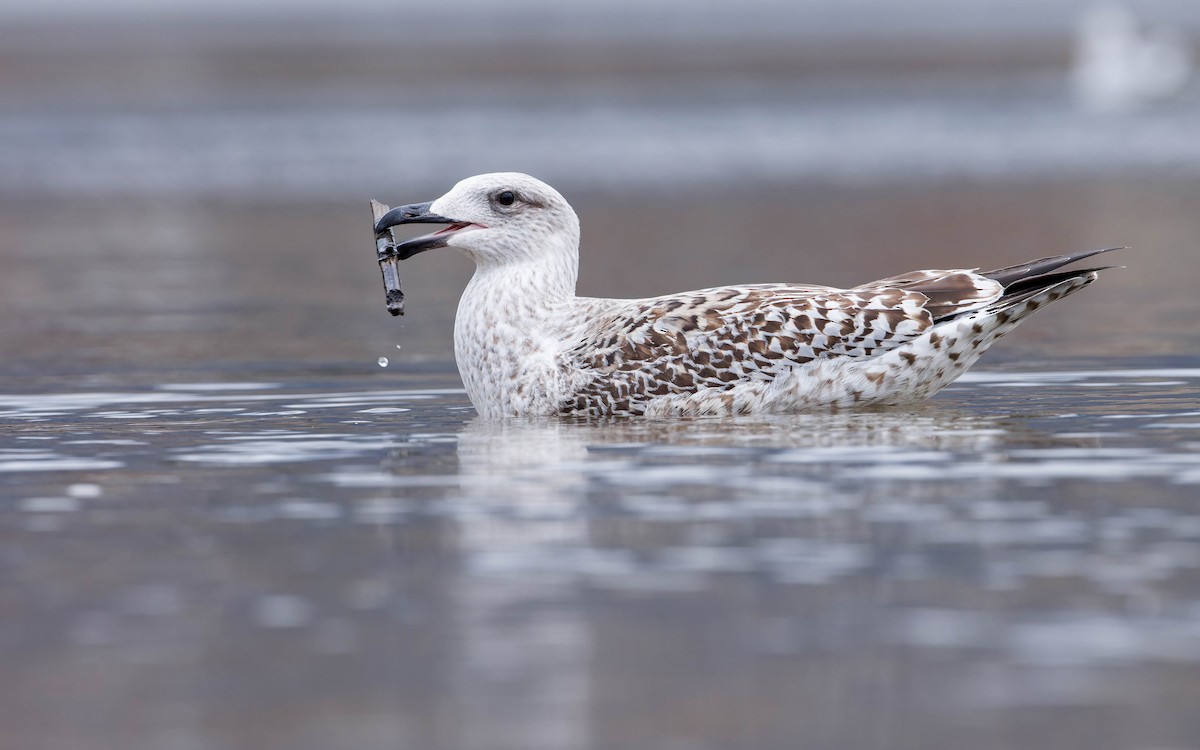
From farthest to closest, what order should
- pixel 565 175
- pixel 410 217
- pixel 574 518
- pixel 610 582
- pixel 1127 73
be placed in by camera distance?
pixel 1127 73 → pixel 565 175 → pixel 410 217 → pixel 574 518 → pixel 610 582

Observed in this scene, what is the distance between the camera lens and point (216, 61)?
65438 mm

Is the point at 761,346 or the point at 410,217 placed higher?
the point at 410,217

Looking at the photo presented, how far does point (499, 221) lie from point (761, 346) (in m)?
1.48

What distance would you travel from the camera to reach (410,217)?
1007 centimetres

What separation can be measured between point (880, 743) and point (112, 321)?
10827mm

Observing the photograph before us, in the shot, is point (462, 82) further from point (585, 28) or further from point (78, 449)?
point (585, 28)

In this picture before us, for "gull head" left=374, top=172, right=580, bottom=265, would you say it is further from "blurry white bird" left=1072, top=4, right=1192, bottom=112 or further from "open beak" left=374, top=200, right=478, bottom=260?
"blurry white bird" left=1072, top=4, right=1192, bottom=112

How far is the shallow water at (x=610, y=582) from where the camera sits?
5.25 metres

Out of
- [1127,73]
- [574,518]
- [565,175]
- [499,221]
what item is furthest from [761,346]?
[1127,73]

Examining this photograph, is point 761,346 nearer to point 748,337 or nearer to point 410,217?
point 748,337

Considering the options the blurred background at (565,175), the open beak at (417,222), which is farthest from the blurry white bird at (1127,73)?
the open beak at (417,222)

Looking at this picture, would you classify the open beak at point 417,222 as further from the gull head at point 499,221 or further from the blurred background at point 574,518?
the blurred background at point 574,518

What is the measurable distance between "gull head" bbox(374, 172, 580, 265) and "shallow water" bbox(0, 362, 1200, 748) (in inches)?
38.3

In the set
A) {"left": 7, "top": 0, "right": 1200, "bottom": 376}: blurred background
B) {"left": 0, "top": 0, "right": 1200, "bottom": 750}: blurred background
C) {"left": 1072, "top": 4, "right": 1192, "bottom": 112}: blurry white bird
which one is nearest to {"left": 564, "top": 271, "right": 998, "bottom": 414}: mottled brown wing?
{"left": 0, "top": 0, "right": 1200, "bottom": 750}: blurred background
